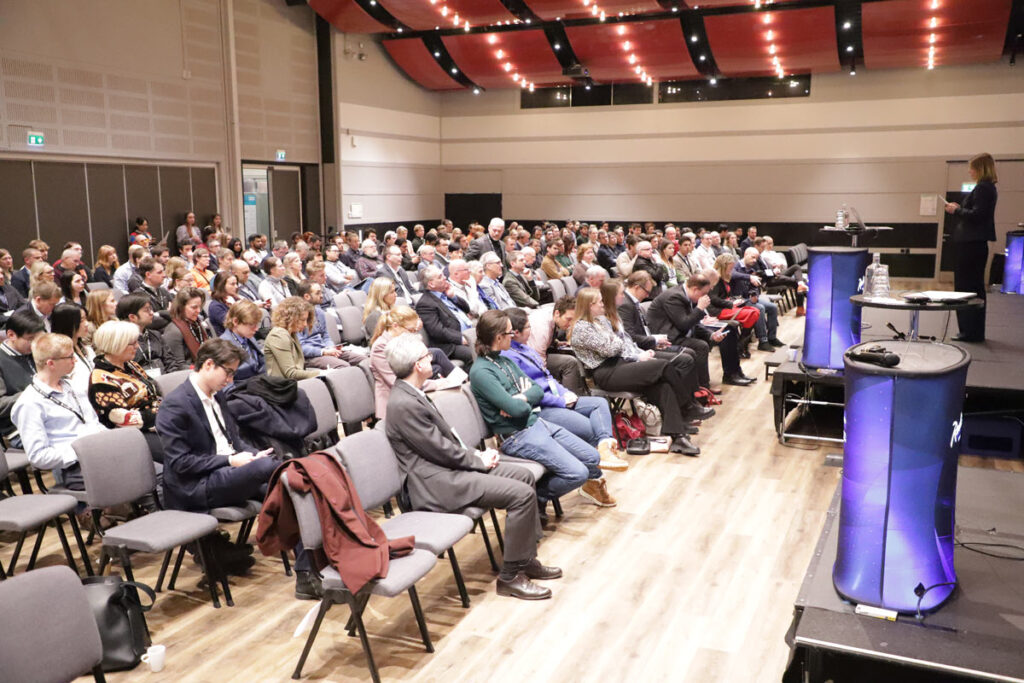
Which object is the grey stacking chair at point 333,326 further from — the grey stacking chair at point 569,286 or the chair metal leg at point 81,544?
the chair metal leg at point 81,544

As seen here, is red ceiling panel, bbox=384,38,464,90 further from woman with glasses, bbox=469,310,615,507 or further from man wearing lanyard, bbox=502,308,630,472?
woman with glasses, bbox=469,310,615,507

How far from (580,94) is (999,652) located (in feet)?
57.6

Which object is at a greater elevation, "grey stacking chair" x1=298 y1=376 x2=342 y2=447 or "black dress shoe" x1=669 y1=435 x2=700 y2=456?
"grey stacking chair" x1=298 y1=376 x2=342 y2=447

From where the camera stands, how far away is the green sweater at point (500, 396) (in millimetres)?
4477

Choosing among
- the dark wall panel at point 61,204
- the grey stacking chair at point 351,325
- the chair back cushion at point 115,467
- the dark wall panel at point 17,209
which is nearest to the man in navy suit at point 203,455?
the chair back cushion at point 115,467

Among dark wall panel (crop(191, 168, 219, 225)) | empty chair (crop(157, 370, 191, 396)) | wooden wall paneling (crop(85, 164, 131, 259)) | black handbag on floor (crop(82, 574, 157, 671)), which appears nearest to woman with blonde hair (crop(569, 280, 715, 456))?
empty chair (crop(157, 370, 191, 396))

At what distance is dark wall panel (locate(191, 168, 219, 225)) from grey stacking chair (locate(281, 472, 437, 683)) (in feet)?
36.4

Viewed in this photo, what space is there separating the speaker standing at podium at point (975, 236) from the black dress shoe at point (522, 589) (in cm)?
476

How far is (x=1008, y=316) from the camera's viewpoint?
7.85m

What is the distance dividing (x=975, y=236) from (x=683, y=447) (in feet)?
11.5

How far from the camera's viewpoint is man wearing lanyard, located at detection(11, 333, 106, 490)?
3.94 metres

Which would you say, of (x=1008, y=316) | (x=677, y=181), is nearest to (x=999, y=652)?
(x=1008, y=316)

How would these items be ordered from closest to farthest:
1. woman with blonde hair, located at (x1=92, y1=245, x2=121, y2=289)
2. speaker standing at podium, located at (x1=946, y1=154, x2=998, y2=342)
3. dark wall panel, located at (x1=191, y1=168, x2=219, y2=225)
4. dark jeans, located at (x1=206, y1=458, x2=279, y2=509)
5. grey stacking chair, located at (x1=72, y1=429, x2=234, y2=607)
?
grey stacking chair, located at (x1=72, y1=429, x2=234, y2=607), dark jeans, located at (x1=206, y1=458, x2=279, y2=509), speaker standing at podium, located at (x1=946, y1=154, x2=998, y2=342), woman with blonde hair, located at (x1=92, y1=245, x2=121, y2=289), dark wall panel, located at (x1=191, y1=168, x2=219, y2=225)

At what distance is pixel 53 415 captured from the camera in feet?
13.3
